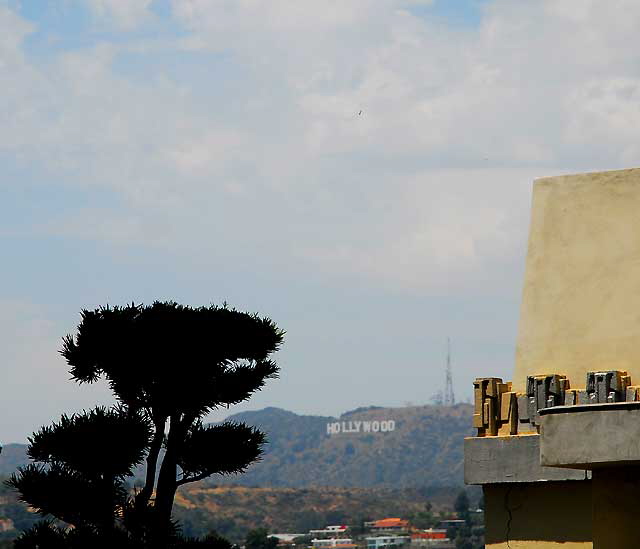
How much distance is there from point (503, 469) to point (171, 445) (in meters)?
10.4

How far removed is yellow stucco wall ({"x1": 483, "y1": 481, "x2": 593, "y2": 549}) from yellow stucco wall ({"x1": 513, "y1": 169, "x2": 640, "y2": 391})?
1.26m

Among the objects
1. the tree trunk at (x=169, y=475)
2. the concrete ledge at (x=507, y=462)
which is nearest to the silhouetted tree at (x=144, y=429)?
the tree trunk at (x=169, y=475)

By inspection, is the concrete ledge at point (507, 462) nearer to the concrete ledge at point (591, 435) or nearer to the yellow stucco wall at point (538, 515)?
the yellow stucco wall at point (538, 515)

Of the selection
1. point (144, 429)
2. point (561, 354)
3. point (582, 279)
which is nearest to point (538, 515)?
point (561, 354)

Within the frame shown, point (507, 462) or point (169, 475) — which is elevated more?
point (169, 475)

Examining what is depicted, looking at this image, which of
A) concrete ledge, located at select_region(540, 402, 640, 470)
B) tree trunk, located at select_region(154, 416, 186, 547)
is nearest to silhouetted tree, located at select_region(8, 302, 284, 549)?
tree trunk, located at select_region(154, 416, 186, 547)

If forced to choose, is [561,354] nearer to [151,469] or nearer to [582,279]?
[582,279]

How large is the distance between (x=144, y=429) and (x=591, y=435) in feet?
43.6

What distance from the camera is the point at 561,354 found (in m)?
16.3

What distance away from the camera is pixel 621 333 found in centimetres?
1582

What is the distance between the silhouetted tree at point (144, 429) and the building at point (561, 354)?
377 inches

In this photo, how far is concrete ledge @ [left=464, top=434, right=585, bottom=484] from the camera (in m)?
16.3

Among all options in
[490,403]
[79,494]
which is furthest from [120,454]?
[490,403]

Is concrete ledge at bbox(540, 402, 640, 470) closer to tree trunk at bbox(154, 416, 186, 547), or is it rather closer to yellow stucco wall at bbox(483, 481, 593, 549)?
yellow stucco wall at bbox(483, 481, 593, 549)
